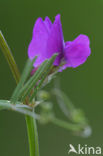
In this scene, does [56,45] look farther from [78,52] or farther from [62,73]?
[62,73]

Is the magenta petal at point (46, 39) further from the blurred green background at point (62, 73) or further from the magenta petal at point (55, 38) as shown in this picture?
the blurred green background at point (62, 73)

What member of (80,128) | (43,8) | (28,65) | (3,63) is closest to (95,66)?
(43,8)

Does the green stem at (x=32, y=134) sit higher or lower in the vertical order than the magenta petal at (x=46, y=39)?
lower

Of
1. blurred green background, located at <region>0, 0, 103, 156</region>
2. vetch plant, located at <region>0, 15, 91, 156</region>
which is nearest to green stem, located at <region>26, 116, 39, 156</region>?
vetch plant, located at <region>0, 15, 91, 156</region>

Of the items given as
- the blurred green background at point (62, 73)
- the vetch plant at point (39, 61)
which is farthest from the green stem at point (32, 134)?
the blurred green background at point (62, 73)

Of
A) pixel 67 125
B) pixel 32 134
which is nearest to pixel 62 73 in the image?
pixel 67 125

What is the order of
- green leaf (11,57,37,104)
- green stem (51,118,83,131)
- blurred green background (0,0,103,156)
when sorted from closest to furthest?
green leaf (11,57,37,104), green stem (51,118,83,131), blurred green background (0,0,103,156)

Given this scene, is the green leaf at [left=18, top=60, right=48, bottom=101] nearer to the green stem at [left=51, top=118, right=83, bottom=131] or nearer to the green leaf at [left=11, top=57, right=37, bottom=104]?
the green leaf at [left=11, top=57, right=37, bottom=104]

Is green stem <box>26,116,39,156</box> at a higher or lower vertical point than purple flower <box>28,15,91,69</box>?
lower
